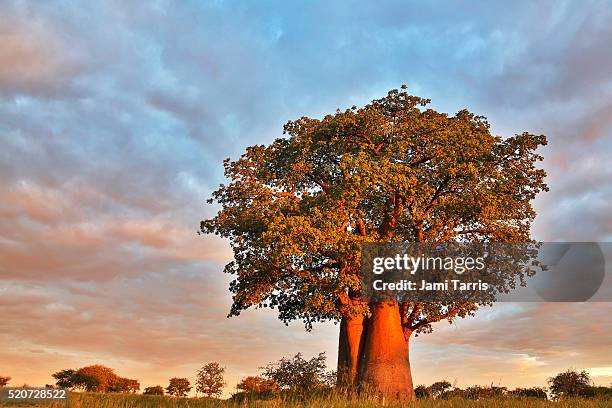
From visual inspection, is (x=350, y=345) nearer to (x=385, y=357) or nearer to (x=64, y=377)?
(x=385, y=357)

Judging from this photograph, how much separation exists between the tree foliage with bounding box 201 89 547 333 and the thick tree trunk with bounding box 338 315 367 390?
92 cm

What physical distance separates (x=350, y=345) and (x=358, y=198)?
8.29 metres

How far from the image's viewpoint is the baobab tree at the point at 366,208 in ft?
96.8

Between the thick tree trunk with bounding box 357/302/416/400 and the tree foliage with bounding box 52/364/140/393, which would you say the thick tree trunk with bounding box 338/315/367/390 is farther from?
the tree foliage with bounding box 52/364/140/393

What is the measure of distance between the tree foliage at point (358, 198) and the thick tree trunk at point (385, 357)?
1.44 meters

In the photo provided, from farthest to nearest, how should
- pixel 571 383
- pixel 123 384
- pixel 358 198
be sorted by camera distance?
pixel 123 384 < pixel 571 383 < pixel 358 198

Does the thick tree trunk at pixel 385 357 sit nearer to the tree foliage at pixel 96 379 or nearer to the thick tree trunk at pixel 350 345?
the thick tree trunk at pixel 350 345

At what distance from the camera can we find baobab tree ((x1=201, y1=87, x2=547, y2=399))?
29.5m

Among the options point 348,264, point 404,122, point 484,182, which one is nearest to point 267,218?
point 348,264

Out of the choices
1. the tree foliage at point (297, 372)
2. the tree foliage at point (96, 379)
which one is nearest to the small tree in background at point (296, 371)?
the tree foliage at point (297, 372)

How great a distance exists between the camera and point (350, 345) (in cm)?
3231

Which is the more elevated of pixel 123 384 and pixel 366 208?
pixel 366 208

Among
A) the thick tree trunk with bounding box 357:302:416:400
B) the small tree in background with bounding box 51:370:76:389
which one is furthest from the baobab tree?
the small tree in background with bounding box 51:370:76:389

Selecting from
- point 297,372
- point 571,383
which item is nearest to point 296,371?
point 297,372
